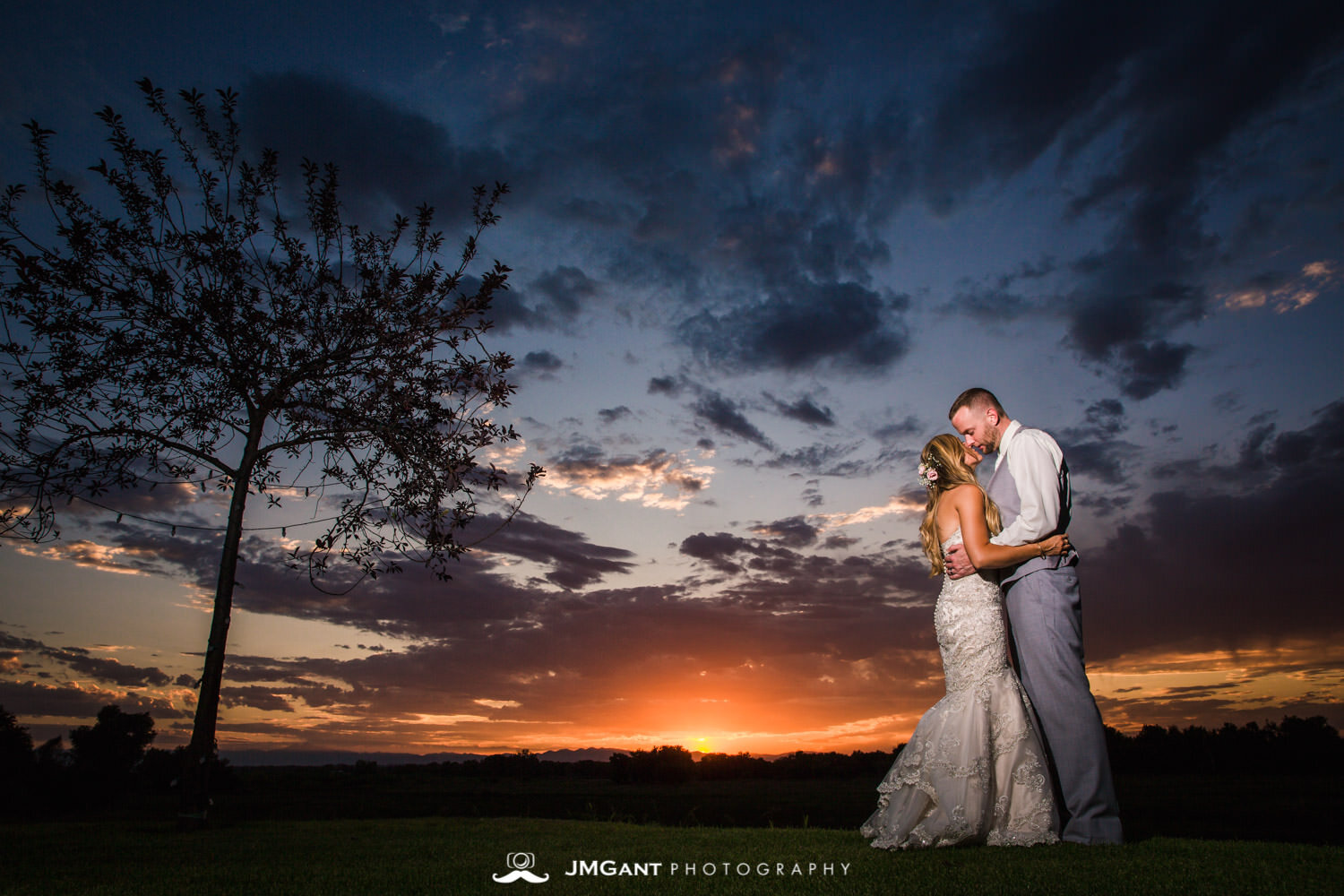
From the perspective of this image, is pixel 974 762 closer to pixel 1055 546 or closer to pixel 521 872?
pixel 1055 546

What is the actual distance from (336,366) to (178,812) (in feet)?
20.4

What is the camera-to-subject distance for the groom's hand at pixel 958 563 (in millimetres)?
6371

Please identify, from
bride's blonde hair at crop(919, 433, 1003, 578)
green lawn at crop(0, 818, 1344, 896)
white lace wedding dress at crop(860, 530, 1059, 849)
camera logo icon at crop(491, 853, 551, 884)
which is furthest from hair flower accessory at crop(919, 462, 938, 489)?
camera logo icon at crop(491, 853, 551, 884)

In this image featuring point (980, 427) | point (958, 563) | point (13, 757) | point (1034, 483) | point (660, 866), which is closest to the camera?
point (660, 866)

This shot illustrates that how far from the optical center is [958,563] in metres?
6.42

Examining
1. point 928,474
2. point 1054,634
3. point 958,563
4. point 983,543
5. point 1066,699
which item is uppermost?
point 928,474

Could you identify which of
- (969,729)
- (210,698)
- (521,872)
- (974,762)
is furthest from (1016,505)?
(210,698)

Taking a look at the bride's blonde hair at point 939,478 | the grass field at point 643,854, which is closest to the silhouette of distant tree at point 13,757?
the grass field at point 643,854

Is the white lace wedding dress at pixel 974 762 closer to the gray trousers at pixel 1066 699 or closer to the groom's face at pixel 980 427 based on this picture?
the gray trousers at pixel 1066 699

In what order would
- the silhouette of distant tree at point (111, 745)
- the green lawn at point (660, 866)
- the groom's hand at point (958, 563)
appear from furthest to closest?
the silhouette of distant tree at point (111, 745), the groom's hand at point (958, 563), the green lawn at point (660, 866)

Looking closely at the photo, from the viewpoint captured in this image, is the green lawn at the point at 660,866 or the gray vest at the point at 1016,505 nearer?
the green lawn at the point at 660,866

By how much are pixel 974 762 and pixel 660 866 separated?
8.63 feet

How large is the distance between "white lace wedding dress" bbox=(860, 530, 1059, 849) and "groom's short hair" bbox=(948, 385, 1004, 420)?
1595 millimetres

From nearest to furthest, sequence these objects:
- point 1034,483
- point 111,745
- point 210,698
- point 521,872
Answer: point 521,872, point 1034,483, point 210,698, point 111,745
